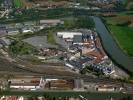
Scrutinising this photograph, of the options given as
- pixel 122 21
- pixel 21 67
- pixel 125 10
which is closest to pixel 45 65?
pixel 21 67

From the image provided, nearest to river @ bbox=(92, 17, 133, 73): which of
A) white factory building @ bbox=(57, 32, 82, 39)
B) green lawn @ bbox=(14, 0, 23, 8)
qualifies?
white factory building @ bbox=(57, 32, 82, 39)

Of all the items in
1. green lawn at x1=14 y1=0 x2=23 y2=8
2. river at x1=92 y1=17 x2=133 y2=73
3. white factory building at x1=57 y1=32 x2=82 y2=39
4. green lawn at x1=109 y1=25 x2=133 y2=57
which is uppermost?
green lawn at x1=14 y1=0 x2=23 y2=8

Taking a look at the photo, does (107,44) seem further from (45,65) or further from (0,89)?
(0,89)

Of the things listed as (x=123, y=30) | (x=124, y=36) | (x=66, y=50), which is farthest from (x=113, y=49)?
(x=123, y=30)

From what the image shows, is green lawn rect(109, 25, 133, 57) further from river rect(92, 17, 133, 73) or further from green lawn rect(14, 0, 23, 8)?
green lawn rect(14, 0, 23, 8)

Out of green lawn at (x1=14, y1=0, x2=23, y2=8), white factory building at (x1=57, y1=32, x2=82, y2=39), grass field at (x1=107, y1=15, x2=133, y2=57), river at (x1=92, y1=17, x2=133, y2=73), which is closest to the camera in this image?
river at (x1=92, y1=17, x2=133, y2=73)

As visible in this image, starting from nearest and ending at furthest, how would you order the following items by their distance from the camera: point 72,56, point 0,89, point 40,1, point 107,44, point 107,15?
point 0,89 → point 72,56 → point 107,44 → point 107,15 → point 40,1

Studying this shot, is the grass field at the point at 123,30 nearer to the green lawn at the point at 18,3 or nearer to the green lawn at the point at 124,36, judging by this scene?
the green lawn at the point at 124,36
